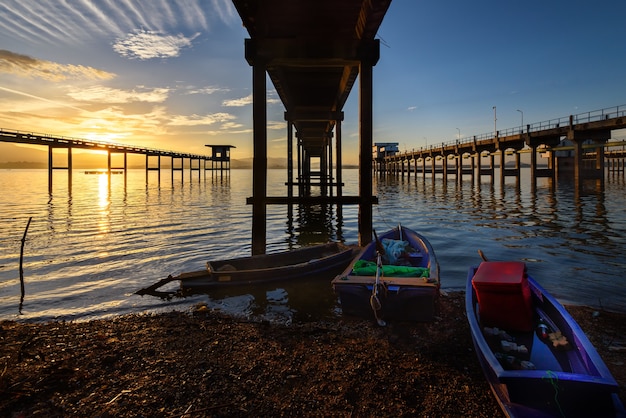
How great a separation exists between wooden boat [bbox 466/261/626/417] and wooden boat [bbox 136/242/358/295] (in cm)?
402

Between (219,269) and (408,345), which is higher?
(219,269)

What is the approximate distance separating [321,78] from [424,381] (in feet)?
46.3

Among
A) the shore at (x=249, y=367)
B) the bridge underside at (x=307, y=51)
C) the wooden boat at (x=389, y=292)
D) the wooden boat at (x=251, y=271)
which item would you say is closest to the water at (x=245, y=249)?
the wooden boat at (x=251, y=271)

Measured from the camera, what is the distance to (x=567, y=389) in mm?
3072

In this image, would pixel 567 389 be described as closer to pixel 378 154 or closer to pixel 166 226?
pixel 166 226

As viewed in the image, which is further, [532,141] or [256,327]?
[532,141]

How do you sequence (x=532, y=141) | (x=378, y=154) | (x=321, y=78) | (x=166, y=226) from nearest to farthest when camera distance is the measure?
(x=321, y=78) → (x=166, y=226) → (x=532, y=141) → (x=378, y=154)

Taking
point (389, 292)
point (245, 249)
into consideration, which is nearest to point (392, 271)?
point (389, 292)

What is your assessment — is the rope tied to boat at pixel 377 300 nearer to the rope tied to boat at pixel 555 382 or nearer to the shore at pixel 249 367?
the shore at pixel 249 367

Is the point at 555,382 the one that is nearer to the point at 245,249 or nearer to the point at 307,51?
the point at 307,51

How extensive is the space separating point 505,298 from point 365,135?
257 inches

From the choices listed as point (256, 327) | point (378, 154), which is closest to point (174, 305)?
point (256, 327)

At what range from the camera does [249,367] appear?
14.9 feet

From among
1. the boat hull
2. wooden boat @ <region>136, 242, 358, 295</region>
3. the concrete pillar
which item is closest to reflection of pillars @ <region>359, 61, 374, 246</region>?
the boat hull
